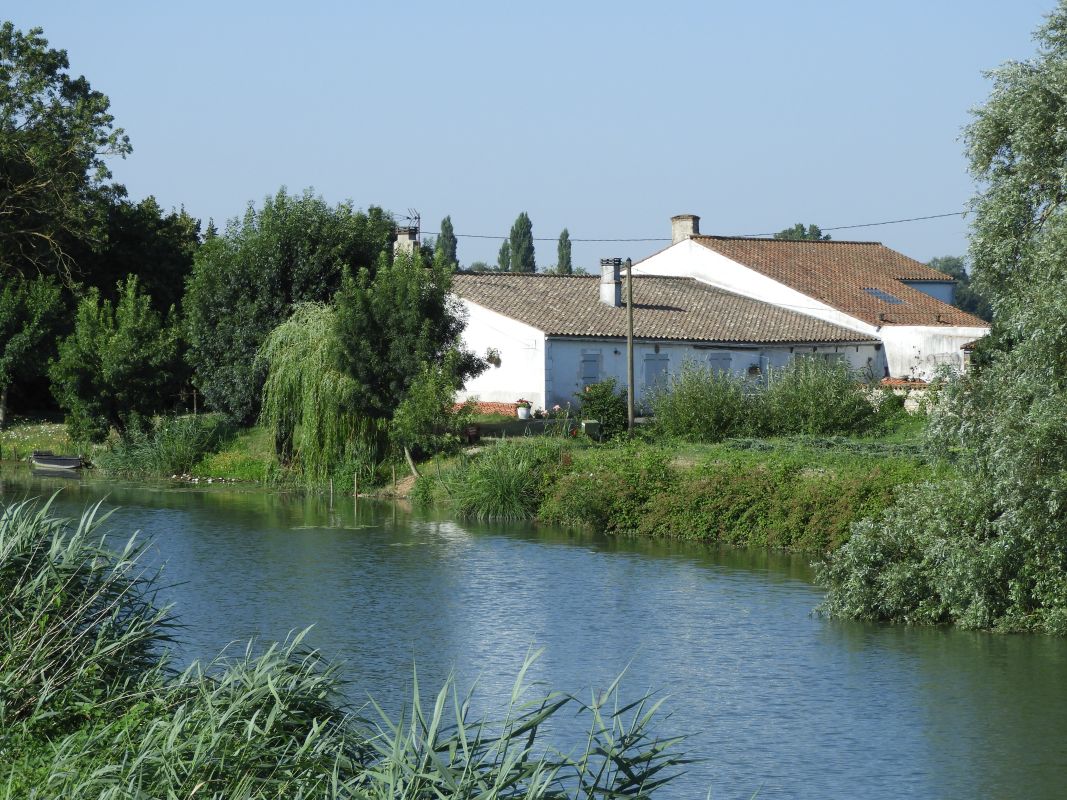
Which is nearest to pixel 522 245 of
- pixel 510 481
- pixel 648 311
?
pixel 648 311

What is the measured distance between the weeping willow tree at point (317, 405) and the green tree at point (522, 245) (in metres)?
65.4

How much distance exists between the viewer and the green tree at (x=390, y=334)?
33.1 metres

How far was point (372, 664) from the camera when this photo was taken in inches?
648

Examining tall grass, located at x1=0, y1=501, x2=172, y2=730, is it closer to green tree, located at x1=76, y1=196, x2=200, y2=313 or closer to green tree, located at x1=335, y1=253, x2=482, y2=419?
green tree, located at x1=335, y1=253, x2=482, y2=419

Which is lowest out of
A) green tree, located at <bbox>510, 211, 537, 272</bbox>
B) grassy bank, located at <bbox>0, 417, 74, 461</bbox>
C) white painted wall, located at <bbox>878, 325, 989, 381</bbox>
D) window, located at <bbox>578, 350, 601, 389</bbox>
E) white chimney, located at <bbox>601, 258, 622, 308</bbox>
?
grassy bank, located at <bbox>0, 417, 74, 461</bbox>

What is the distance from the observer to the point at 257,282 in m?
38.2

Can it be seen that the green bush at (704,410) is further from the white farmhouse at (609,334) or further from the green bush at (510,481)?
the white farmhouse at (609,334)

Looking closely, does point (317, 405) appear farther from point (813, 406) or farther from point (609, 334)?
point (813, 406)

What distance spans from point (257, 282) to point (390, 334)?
21.6 feet

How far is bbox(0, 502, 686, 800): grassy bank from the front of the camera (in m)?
8.12

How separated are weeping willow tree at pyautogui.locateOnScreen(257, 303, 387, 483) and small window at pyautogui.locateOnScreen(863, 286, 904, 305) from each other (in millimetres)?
24263

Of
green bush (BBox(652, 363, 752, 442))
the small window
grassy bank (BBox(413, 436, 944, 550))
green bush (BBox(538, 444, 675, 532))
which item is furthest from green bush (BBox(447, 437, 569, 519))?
the small window

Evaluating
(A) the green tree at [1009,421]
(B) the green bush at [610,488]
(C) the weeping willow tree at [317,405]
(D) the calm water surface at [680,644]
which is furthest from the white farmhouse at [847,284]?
(A) the green tree at [1009,421]

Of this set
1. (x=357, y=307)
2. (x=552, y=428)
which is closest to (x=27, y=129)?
(x=357, y=307)
